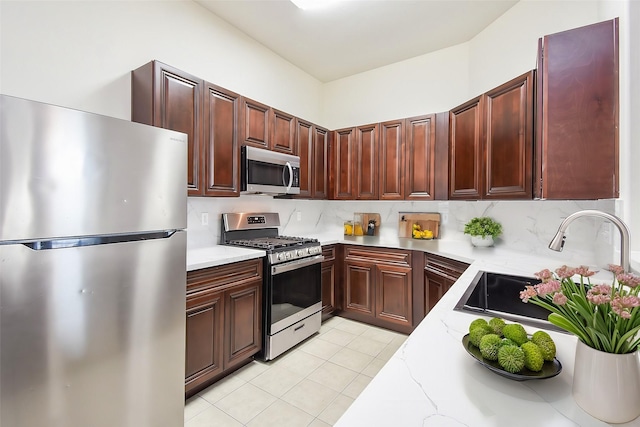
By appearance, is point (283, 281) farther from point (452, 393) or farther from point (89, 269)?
point (452, 393)

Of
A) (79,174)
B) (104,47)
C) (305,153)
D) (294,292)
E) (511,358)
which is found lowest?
(294,292)

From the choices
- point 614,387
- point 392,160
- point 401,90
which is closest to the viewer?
point 614,387

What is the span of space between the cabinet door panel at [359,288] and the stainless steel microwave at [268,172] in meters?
1.08

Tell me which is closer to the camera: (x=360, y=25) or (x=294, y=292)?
(x=294, y=292)

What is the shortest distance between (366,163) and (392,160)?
318 millimetres

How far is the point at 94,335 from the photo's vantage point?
4.32 ft

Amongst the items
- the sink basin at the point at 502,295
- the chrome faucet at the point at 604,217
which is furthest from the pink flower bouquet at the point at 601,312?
the sink basin at the point at 502,295

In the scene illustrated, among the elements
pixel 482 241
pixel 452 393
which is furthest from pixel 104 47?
pixel 482 241

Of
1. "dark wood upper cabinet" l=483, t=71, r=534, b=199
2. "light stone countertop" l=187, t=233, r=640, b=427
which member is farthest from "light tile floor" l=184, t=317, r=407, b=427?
"dark wood upper cabinet" l=483, t=71, r=534, b=199

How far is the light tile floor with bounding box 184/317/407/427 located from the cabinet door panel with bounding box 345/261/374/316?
1.18 ft

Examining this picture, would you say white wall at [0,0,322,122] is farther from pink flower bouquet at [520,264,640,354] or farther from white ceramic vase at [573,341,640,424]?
white ceramic vase at [573,341,640,424]

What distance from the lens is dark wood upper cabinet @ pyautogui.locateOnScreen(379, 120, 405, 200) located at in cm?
329

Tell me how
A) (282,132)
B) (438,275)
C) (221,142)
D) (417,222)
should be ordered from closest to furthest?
(221,142), (438,275), (282,132), (417,222)

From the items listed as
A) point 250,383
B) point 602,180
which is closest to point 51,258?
point 250,383
